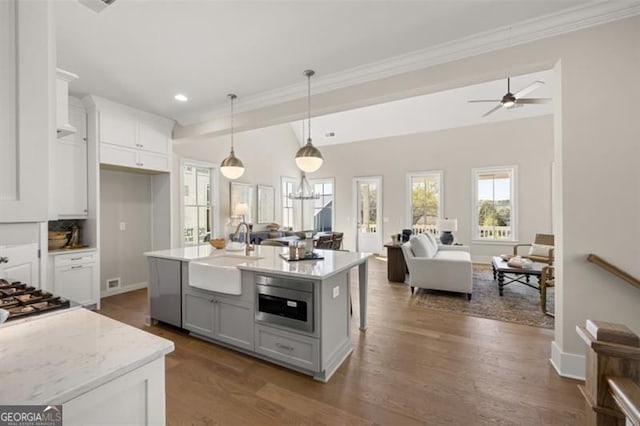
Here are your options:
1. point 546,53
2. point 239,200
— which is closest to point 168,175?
point 239,200

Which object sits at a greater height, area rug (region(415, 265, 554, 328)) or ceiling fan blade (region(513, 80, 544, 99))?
ceiling fan blade (region(513, 80, 544, 99))

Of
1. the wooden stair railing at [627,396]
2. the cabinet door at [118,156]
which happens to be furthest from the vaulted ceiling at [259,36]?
the wooden stair railing at [627,396]

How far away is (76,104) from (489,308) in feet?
20.4

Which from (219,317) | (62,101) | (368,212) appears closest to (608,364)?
(219,317)

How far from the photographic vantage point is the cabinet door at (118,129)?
152 inches

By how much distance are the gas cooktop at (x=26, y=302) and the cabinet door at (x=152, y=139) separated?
313 centimetres

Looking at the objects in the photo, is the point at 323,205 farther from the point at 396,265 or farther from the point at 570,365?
the point at 570,365

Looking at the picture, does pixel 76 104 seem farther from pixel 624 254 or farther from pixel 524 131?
pixel 524 131

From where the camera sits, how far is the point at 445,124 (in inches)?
280

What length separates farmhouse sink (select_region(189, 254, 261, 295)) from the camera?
2480 mm

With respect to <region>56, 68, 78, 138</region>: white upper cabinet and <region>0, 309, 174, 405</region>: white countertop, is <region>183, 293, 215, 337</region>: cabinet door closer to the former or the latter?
<region>0, 309, 174, 405</region>: white countertop

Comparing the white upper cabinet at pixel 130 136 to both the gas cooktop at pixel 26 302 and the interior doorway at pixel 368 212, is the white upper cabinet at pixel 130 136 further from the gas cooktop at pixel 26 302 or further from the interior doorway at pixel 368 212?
the interior doorway at pixel 368 212

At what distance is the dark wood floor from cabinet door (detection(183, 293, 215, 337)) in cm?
15

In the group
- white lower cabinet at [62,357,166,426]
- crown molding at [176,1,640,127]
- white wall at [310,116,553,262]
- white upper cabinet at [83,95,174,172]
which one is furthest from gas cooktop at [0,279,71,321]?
white wall at [310,116,553,262]
